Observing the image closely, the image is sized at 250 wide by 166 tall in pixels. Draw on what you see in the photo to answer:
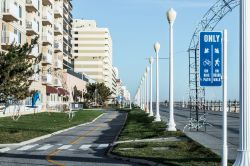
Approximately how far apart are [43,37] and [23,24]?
1314cm

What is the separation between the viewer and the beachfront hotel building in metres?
54.3

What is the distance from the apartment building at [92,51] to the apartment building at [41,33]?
3358 inches

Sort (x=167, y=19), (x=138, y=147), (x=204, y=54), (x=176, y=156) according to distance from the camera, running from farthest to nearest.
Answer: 1. (x=167, y=19)
2. (x=138, y=147)
3. (x=176, y=156)
4. (x=204, y=54)

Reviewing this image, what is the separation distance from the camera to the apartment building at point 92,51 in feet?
612

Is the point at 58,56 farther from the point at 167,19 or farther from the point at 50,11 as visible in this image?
the point at 167,19

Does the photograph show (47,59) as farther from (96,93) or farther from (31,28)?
(96,93)

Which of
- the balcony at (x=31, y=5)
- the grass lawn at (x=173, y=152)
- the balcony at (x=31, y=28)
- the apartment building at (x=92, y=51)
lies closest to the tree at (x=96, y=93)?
the apartment building at (x=92, y=51)

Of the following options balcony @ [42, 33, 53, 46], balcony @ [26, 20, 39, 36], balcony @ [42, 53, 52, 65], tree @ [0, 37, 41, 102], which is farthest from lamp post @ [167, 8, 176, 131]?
balcony @ [42, 33, 53, 46]

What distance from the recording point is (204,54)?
1286 centimetres

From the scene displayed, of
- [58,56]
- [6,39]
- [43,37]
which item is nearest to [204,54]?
[6,39]

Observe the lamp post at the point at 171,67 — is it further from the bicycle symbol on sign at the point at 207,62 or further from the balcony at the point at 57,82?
the balcony at the point at 57,82

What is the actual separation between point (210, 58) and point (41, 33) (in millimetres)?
64929

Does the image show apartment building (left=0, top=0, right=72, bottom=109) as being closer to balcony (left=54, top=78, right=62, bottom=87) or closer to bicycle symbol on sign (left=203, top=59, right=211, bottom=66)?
balcony (left=54, top=78, right=62, bottom=87)

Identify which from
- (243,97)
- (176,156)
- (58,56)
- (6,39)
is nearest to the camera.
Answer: (243,97)
